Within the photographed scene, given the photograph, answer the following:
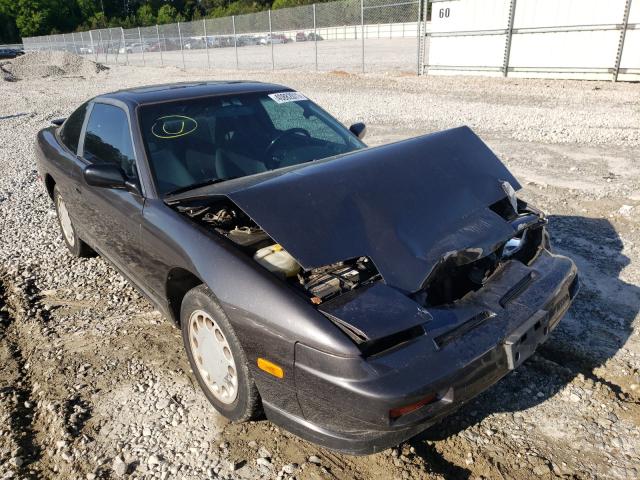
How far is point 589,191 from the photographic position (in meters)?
5.80

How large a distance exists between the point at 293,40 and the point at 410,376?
31.2 m

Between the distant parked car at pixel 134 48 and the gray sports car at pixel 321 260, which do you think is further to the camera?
the distant parked car at pixel 134 48

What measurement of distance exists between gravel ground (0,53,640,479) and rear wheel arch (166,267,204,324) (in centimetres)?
42

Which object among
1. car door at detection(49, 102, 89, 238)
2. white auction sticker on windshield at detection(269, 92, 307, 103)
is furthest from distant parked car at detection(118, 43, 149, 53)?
white auction sticker on windshield at detection(269, 92, 307, 103)

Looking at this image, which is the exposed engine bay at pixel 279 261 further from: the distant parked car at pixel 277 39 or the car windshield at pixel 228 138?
the distant parked car at pixel 277 39

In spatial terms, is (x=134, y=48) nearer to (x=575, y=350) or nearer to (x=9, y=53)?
(x=9, y=53)

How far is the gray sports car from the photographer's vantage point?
82.2 inches

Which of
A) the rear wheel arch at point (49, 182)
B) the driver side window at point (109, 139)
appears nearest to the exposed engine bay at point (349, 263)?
the driver side window at point (109, 139)

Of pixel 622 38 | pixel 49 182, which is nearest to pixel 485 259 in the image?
pixel 49 182

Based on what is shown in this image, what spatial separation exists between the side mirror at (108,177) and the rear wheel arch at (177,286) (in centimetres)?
62

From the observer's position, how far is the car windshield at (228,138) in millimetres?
3273

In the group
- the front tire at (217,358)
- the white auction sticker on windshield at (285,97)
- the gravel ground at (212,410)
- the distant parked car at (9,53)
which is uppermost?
the white auction sticker on windshield at (285,97)

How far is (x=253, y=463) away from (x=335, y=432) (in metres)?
0.57

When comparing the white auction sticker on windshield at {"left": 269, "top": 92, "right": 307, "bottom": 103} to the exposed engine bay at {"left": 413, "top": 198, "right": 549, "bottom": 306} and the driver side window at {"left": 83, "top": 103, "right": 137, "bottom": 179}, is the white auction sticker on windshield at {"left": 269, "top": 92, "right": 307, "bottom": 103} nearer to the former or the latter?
the driver side window at {"left": 83, "top": 103, "right": 137, "bottom": 179}
